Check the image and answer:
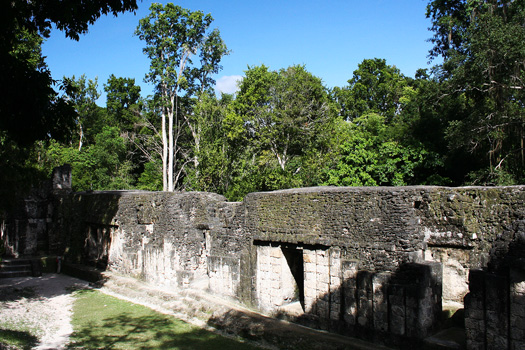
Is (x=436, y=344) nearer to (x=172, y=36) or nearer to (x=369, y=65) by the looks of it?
(x=172, y=36)

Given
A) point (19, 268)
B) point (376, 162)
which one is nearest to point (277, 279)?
point (19, 268)

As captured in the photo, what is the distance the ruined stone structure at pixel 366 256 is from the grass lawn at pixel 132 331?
141cm

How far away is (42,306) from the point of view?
11953mm

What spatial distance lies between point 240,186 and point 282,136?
6.71 metres

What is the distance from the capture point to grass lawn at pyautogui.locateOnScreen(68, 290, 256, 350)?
8.62 m

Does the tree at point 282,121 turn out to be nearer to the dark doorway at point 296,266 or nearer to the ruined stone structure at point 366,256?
the ruined stone structure at point 366,256

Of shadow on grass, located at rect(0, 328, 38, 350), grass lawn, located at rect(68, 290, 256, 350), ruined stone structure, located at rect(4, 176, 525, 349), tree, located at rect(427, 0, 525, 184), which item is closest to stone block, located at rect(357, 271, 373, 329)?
ruined stone structure, located at rect(4, 176, 525, 349)

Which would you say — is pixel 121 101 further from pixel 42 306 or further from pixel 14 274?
pixel 42 306

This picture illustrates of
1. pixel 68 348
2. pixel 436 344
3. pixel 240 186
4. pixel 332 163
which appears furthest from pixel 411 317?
pixel 332 163

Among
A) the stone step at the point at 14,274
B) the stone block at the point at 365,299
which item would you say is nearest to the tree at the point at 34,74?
the stone block at the point at 365,299

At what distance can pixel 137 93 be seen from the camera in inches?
1591

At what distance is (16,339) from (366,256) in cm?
725

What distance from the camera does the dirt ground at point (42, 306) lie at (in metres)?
9.64

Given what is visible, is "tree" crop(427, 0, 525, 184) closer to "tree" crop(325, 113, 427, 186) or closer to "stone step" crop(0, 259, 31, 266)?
"tree" crop(325, 113, 427, 186)
